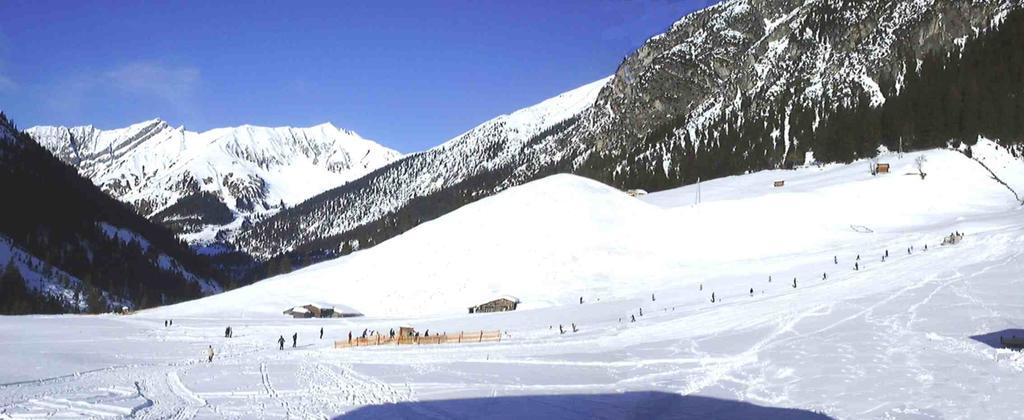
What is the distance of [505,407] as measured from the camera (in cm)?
2434

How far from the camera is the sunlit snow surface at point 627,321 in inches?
974

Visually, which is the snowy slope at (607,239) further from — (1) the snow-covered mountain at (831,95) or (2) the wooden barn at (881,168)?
(1) the snow-covered mountain at (831,95)

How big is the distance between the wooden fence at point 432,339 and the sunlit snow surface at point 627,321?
178 cm

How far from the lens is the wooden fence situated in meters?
44.6

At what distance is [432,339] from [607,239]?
1815 inches

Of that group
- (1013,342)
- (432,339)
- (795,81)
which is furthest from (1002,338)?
(795,81)

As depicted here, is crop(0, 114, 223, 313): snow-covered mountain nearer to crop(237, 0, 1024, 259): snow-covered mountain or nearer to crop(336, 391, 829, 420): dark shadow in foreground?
crop(237, 0, 1024, 259): snow-covered mountain

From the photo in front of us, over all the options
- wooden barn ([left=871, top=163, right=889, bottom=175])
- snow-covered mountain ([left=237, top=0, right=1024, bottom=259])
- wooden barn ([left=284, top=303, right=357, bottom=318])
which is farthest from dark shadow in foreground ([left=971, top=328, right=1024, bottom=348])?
snow-covered mountain ([left=237, top=0, right=1024, bottom=259])

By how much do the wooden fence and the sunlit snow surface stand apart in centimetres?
178

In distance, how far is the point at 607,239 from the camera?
8806 centimetres

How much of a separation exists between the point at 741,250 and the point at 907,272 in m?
28.4

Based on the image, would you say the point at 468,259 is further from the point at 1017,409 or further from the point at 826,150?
the point at 826,150

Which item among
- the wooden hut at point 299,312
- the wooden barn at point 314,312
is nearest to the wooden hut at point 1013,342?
the wooden barn at point 314,312

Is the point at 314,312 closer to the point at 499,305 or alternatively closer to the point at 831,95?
the point at 499,305
